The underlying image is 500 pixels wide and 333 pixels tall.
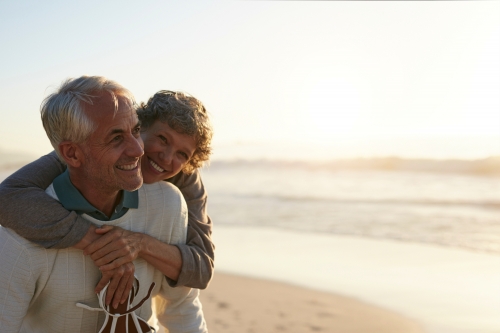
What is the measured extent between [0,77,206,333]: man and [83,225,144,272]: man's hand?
81 mm

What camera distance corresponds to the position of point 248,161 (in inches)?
1069

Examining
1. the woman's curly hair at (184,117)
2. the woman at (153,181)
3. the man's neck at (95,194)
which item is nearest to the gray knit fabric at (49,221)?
the woman at (153,181)

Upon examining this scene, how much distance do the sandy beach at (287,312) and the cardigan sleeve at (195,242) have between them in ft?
7.47

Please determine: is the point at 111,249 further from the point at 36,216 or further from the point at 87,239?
the point at 36,216

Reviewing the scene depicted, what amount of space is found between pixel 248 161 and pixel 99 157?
82.6 ft

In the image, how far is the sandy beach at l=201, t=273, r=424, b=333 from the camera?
4.77 meters

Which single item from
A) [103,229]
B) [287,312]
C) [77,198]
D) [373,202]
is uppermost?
[77,198]

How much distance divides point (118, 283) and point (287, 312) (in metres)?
3.33

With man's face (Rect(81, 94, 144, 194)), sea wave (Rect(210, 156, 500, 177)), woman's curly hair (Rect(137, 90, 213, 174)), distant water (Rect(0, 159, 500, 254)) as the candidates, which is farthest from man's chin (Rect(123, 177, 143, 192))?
sea wave (Rect(210, 156, 500, 177))

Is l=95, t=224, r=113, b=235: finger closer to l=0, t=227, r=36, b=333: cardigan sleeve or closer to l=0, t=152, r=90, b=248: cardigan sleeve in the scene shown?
l=0, t=152, r=90, b=248: cardigan sleeve

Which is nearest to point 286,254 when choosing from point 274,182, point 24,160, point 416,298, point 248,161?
point 416,298

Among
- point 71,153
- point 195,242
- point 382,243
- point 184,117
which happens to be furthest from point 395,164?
point 71,153

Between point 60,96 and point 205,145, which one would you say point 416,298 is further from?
point 60,96

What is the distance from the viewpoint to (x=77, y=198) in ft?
6.70
